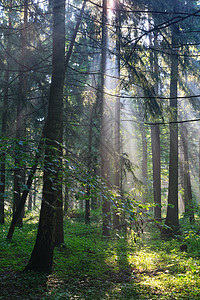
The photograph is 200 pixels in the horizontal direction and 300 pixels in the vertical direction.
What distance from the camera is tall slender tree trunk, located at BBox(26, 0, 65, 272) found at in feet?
17.8

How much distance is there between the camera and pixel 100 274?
6.06 meters

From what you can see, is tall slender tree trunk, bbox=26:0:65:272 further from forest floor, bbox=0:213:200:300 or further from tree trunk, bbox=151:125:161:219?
tree trunk, bbox=151:125:161:219

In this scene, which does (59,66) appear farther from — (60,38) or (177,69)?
(177,69)

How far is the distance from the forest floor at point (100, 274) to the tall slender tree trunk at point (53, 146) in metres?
0.40

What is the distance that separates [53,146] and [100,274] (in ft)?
11.1

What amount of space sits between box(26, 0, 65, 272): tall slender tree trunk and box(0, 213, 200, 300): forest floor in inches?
15.6

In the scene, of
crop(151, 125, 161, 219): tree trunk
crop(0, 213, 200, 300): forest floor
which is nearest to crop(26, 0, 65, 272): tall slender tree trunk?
crop(0, 213, 200, 300): forest floor

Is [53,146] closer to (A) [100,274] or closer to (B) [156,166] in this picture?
(A) [100,274]

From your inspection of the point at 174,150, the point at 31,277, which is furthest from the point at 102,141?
the point at 31,277

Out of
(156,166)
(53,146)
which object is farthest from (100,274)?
(156,166)

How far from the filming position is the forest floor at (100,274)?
184 inches

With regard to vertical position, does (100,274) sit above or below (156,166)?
below

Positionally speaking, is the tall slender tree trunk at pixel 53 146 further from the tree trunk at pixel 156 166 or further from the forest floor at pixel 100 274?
the tree trunk at pixel 156 166

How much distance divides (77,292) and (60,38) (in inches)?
232
